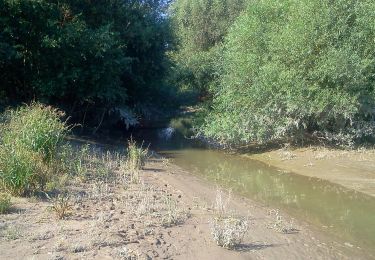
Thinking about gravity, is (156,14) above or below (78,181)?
above

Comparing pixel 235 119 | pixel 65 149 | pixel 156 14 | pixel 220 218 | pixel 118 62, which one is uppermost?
pixel 156 14

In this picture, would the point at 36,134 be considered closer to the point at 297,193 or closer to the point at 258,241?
the point at 258,241

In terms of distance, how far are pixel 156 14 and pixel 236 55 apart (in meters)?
6.21

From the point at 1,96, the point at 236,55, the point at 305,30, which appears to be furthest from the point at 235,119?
the point at 1,96

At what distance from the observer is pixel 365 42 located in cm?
1691

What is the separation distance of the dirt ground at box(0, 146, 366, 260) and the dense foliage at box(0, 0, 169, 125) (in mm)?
8271

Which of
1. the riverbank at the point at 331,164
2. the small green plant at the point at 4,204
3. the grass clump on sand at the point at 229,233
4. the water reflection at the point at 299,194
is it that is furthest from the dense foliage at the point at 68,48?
the grass clump on sand at the point at 229,233

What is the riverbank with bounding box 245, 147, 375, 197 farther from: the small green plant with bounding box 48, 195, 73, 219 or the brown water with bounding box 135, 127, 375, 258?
the small green plant with bounding box 48, 195, 73, 219

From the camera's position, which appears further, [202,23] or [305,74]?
[202,23]

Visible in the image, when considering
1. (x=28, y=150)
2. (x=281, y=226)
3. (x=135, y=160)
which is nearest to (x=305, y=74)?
(x=135, y=160)

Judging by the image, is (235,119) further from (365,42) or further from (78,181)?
(78,181)

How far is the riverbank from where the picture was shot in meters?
14.3

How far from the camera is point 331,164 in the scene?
16219 millimetres

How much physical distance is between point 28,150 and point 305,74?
11490mm
